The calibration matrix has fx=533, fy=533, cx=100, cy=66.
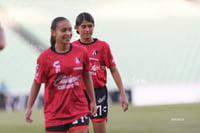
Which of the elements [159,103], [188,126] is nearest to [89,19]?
[188,126]

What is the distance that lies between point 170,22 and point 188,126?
1692 centimetres

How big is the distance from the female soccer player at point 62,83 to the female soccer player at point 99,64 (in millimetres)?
1406

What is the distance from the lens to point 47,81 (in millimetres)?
5922

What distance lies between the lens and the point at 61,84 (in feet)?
19.1

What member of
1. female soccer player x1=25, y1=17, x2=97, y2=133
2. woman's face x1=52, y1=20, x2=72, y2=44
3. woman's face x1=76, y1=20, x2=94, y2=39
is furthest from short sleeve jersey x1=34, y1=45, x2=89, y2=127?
woman's face x1=76, y1=20, x2=94, y2=39

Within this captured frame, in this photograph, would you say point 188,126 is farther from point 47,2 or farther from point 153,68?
point 47,2

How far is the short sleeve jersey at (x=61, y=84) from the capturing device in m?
5.81

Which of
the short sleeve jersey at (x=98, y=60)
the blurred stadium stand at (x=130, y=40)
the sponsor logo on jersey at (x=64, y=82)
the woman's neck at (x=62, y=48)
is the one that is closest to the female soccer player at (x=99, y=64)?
the short sleeve jersey at (x=98, y=60)

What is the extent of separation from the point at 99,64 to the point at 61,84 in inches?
67.2

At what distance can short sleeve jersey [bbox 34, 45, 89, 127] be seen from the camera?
5809 mm

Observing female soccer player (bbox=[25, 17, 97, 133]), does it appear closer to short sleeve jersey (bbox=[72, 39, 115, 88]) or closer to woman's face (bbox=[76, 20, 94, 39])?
woman's face (bbox=[76, 20, 94, 39])

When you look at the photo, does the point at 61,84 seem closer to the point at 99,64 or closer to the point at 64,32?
the point at 64,32

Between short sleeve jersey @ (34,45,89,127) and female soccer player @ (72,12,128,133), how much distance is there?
1429 millimetres

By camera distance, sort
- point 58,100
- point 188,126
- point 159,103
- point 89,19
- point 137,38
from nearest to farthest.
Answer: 1. point 58,100
2. point 89,19
3. point 188,126
4. point 159,103
5. point 137,38
